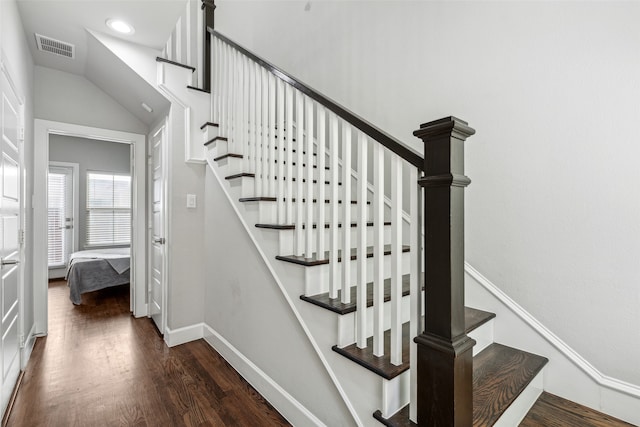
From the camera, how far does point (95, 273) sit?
13.6ft

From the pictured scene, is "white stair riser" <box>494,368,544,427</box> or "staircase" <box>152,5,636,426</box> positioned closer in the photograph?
"staircase" <box>152,5,636,426</box>

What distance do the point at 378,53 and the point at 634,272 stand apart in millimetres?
2016

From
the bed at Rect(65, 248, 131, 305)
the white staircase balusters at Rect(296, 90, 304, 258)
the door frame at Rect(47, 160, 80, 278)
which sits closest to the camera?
the white staircase balusters at Rect(296, 90, 304, 258)

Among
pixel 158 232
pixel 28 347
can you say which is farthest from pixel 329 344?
pixel 28 347

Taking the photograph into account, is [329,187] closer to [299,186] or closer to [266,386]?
[299,186]

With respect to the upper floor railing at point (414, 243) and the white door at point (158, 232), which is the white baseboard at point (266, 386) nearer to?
the upper floor railing at point (414, 243)

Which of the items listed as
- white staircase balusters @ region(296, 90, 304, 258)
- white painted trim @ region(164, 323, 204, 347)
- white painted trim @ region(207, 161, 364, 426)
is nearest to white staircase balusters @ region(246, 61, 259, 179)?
white painted trim @ region(207, 161, 364, 426)

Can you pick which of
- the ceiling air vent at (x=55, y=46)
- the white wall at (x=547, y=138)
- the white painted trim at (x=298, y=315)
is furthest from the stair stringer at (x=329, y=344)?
the ceiling air vent at (x=55, y=46)

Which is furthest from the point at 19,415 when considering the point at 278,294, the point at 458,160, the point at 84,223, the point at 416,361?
the point at 84,223

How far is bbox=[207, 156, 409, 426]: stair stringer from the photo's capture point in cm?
124

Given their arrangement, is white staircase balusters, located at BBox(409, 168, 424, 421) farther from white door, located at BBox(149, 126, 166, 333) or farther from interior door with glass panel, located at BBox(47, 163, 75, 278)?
interior door with glass panel, located at BBox(47, 163, 75, 278)

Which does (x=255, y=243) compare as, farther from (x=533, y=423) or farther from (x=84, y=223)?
(x=84, y=223)

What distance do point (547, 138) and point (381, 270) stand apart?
1.16 m

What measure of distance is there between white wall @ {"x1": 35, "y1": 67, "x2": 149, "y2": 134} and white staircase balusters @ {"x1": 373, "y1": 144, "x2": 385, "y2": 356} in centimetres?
324
